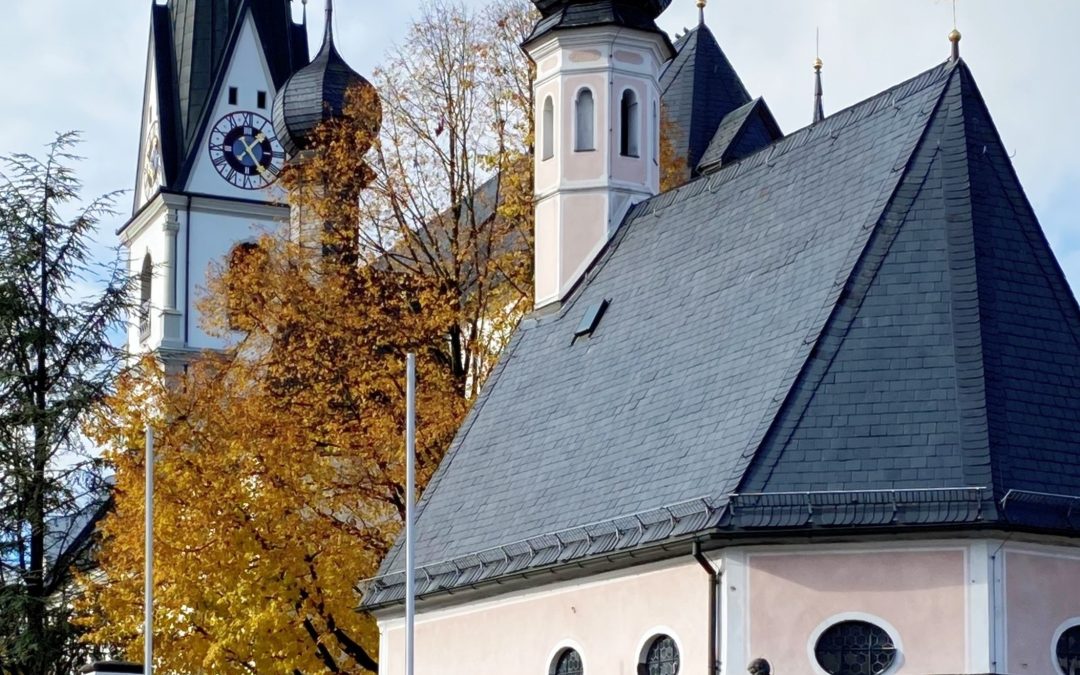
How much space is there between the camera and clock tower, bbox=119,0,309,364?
67.6m

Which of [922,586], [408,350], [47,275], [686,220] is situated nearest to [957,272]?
[922,586]

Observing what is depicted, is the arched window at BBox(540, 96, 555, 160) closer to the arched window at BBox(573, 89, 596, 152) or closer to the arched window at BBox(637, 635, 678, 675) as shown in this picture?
the arched window at BBox(573, 89, 596, 152)

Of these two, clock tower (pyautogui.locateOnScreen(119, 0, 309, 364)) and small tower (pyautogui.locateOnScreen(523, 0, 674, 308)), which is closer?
small tower (pyautogui.locateOnScreen(523, 0, 674, 308))

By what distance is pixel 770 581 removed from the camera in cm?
2266

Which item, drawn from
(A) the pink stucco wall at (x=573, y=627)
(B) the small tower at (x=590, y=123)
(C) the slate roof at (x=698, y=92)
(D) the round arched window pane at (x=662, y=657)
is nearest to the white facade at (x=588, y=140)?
(B) the small tower at (x=590, y=123)

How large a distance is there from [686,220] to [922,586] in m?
7.93

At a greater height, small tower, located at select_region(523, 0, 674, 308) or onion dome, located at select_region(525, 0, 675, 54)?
onion dome, located at select_region(525, 0, 675, 54)

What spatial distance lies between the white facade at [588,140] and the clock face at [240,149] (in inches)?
1416

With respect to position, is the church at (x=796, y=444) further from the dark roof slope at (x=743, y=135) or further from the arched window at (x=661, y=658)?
the dark roof slope at (x=743, y=135)

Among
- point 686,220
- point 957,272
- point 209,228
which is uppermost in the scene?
point 209,228

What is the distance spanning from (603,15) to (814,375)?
10302 millimetres

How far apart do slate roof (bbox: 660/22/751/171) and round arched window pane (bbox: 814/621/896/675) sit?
2057 cm

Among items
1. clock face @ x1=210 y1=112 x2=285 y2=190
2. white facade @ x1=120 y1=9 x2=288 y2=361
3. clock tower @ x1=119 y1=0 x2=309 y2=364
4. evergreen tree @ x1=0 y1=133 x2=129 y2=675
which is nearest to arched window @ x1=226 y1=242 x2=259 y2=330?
evergreen tree @ x1=0 y1=133 x2=129 y2=675

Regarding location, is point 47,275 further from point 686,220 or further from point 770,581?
point 770,581
